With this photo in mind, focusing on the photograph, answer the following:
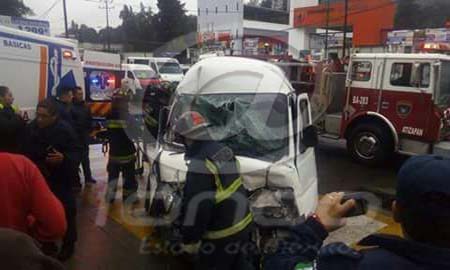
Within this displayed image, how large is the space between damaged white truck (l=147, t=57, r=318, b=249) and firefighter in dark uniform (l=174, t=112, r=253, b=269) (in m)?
0.67

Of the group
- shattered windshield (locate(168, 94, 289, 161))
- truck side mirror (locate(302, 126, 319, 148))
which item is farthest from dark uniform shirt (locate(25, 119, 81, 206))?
truck side mirror (locate(302, 126, 319, 148))

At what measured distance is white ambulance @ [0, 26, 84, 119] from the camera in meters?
6.35

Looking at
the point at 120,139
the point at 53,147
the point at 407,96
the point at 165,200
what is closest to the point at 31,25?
the point at 120,139

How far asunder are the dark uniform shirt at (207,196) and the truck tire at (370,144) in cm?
637

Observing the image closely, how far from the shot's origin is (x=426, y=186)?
1283mm

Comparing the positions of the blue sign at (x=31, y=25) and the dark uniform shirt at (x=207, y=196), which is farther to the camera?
the blue sign at (x=31, y=25)

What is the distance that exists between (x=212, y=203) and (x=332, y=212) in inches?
55.5

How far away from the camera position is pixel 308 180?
15.8 feet

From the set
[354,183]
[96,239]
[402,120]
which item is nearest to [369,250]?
[96,239]

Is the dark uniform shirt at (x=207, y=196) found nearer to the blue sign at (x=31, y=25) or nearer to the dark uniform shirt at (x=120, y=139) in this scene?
the dark uniform shirt at (x=120, y=139)

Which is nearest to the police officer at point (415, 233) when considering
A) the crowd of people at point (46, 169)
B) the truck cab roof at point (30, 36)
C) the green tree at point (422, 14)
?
the crowd of people at point (46, 169)

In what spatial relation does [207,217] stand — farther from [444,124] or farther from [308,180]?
[444,124]

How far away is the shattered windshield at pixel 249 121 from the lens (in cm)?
445

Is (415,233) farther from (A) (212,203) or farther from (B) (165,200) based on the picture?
(B) (165,200)
